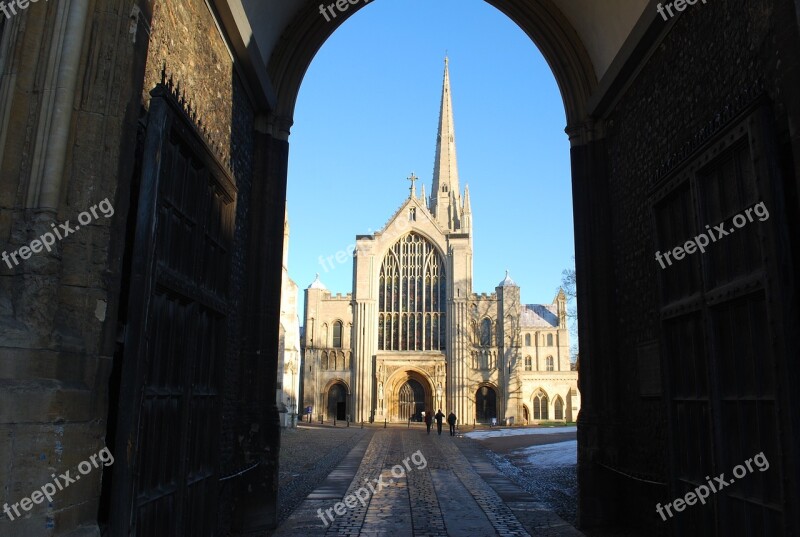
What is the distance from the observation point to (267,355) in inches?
336

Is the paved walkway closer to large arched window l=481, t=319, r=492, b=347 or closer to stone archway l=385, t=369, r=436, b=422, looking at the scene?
stone archway l=385, t=369, r=436, b=422

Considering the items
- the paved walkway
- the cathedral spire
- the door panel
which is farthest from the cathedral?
the door panel

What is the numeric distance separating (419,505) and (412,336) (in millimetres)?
40940

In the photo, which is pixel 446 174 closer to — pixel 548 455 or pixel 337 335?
pixel 337 335

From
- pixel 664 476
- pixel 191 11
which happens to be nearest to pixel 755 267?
pixel 664 476

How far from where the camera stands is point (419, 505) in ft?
32.8

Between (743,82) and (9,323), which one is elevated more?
(743,82)

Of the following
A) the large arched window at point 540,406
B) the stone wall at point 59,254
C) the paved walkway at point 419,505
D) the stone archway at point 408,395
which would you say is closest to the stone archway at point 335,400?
the stone archway at point 408,395

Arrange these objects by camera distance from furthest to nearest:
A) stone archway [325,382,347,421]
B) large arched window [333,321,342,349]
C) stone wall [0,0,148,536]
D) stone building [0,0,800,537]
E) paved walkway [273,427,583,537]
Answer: large arched window [333,321,342,349] < stone archway [325,382,347,421] < paved walkway [273,427,583,537] < stone building [0,0,800,537] < stone wall [0,0,148,536]

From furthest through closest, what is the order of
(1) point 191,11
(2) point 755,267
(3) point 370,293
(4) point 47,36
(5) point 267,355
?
(3) point 370,293 < (5) point 267,355 < (1) point 191,11 < (2) point 755,267 < (4) point 47,36

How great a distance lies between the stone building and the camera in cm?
362

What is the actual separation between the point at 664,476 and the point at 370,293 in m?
44.2

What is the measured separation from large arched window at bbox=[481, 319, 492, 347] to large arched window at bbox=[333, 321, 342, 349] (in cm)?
1153

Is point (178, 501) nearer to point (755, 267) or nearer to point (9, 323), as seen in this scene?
point (9, 323)
